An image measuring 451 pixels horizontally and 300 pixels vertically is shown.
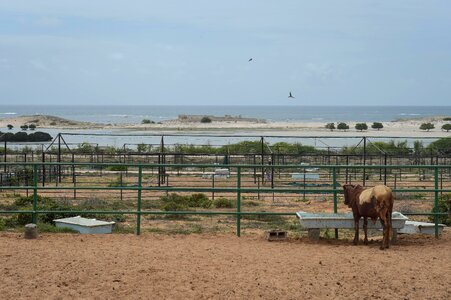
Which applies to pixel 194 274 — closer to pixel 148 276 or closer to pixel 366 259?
pixel 148 276

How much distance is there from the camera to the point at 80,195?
25672 millimetres

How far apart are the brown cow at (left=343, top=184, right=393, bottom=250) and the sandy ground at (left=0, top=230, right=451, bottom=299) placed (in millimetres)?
398

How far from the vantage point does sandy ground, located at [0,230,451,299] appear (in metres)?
8.36

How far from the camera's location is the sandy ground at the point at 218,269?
8359mm

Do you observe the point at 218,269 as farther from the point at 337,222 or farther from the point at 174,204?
the point at 174,204

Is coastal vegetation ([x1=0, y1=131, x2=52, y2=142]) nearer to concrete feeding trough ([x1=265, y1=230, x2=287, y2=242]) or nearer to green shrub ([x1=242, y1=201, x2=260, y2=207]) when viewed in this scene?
green shrub ([x1=242, y1=201, x2=260, y2=207])

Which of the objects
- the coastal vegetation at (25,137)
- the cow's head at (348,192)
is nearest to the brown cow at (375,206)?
the cow's head at (348,192)

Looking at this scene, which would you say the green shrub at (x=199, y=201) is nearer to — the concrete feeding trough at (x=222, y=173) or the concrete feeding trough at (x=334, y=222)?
the concrete feeding trough at (x=222, y=173)

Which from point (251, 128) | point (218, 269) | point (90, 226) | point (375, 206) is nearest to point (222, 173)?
point (90, 226)

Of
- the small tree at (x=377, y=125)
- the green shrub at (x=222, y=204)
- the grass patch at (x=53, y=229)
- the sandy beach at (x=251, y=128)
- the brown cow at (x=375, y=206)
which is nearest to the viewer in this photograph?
the brown cow at (x=375, y=206)

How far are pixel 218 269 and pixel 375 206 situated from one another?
10.8ft

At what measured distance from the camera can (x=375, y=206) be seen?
11.4 meters

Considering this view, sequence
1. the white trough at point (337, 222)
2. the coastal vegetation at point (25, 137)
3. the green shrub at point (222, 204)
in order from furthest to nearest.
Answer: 1. the coastal vegetation at point (25, 137)
2. the green shrub at point (222, 204)
3. the white trough at point (337, 222)

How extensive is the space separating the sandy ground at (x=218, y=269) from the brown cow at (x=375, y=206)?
0.40 m
